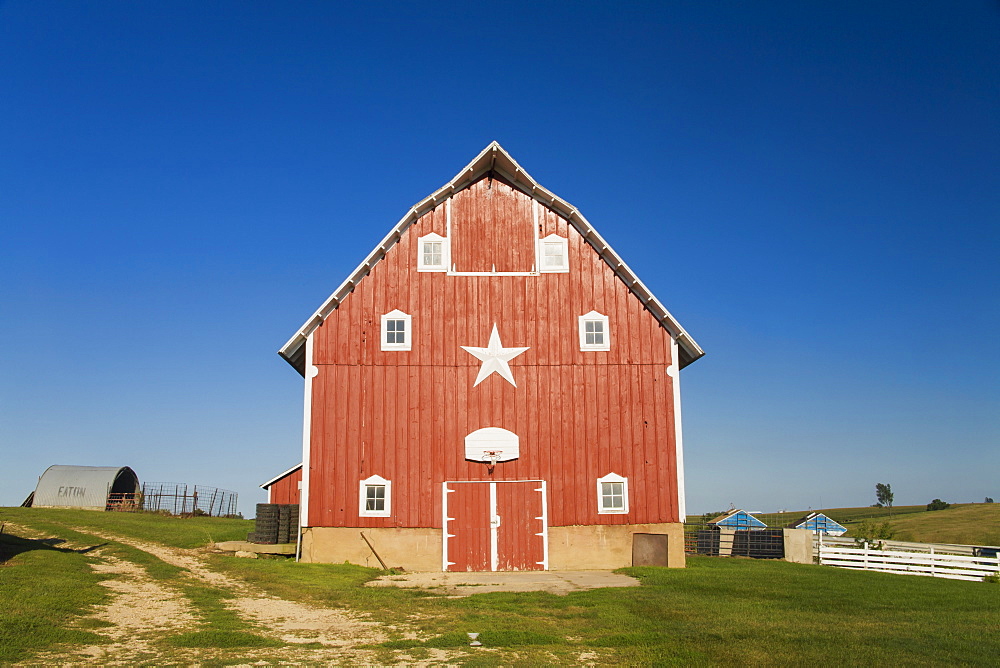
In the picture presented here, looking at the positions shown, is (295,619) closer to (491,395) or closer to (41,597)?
(41,597)

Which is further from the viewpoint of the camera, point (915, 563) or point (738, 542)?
point (738, 542)

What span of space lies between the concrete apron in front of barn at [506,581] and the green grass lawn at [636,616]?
2.32 feet

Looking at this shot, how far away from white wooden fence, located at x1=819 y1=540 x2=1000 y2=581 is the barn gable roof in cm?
940

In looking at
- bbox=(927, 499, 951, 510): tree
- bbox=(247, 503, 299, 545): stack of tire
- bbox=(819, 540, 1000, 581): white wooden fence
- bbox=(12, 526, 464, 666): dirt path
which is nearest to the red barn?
bbox=(247, 503, 299, 545): stack of tire

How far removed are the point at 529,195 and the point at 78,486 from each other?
1585 inches

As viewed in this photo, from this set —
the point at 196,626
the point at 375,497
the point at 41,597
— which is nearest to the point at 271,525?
the point at 375,497

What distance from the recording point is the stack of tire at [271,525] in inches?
1006

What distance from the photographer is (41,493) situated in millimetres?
51000

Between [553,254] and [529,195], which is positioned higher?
[529,195]

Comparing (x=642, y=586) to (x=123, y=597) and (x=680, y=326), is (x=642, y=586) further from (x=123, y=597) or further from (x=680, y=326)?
(x=123, y=597)

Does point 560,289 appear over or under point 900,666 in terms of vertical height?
over

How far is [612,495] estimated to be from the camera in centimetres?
2281

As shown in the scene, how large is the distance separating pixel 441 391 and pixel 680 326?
7.22 meters

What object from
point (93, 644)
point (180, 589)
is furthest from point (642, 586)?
point (93, 644)
